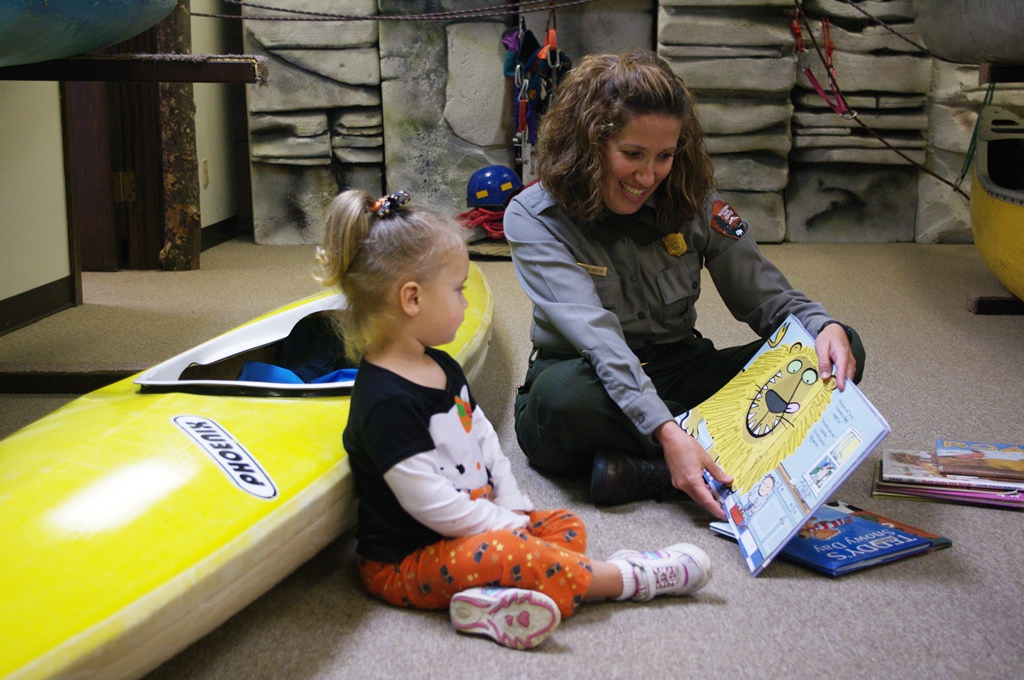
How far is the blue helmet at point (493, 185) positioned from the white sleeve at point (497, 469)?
2.78 meters

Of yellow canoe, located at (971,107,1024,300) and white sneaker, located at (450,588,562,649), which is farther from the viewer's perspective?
yellow canoe, located at (971,107,1024,300)

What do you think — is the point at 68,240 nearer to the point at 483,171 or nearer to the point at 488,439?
the point at 483,171

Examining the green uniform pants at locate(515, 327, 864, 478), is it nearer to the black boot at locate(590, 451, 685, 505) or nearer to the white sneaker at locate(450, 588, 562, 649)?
the black boot at locate(590, 451, 685, 505)

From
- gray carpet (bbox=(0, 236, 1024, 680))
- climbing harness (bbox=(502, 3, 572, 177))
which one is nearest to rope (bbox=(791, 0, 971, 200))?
climbing harness (bbox=(502, 3, 572, 177))

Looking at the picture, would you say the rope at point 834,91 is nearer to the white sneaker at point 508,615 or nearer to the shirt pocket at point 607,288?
the shirt pocket at point 607,288

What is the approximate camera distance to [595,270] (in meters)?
1.71

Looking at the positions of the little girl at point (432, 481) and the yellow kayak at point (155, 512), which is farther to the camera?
the little girl at point (432, 481)

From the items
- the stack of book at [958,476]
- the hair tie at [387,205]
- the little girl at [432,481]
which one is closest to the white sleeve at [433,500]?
the little girl at [432,481]

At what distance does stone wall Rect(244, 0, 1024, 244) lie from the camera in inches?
167

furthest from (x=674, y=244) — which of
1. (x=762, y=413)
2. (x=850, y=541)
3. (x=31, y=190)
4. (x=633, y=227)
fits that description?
(x=31, y=190)

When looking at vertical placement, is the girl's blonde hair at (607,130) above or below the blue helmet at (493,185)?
above

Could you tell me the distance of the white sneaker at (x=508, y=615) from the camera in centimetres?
118

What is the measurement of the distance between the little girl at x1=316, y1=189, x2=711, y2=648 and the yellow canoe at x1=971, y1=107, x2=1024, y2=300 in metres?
1.98

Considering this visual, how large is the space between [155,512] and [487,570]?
0.41 m
